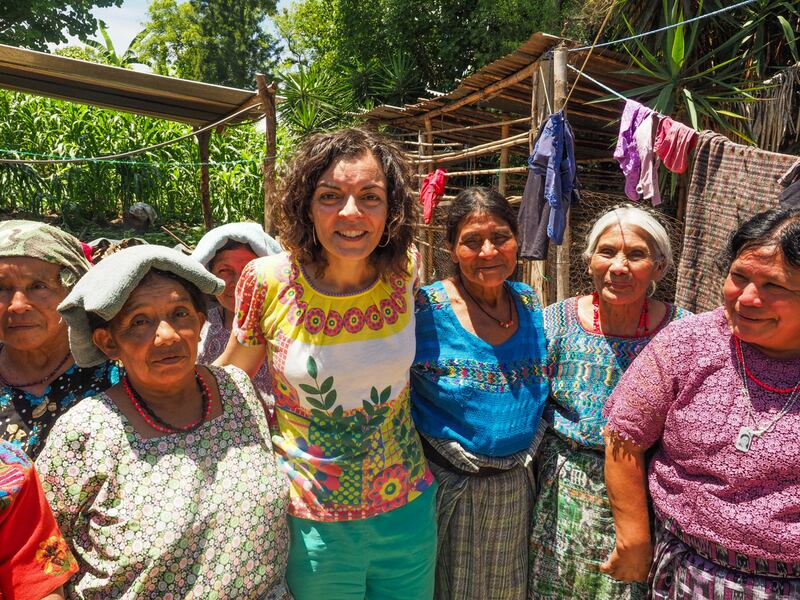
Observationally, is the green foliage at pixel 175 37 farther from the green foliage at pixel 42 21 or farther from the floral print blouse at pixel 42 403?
the floral print blouse at pixel 42 403

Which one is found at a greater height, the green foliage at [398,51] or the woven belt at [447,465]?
the green foliage at [398,51]

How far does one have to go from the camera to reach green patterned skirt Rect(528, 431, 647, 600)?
1.89 metres

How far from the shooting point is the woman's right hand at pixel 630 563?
5.69ft

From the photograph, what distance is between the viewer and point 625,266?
1965mm

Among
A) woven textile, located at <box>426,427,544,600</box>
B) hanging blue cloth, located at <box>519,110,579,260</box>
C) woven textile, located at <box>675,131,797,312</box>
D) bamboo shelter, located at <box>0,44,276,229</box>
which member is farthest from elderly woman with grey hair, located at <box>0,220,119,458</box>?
bamboo shelter, located at <box>0,44,276,229</box>

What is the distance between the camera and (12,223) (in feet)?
5.41

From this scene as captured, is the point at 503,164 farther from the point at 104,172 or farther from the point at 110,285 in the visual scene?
the point at 104,172

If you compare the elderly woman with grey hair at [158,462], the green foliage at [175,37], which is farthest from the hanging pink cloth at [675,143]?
the green foliage at [175,37]

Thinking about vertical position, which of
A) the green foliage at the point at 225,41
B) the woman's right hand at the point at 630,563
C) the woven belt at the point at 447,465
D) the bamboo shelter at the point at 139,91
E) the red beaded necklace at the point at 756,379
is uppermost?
the green foliage at the point at 225,41

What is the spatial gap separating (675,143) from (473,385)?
9.89ft

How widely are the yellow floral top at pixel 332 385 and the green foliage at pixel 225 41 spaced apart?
102 feet

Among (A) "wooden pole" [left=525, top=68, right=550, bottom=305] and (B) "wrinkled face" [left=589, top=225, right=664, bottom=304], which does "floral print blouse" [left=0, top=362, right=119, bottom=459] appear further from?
(A) "wooden pole" [left=525, top=68, right=550, bottom=305]

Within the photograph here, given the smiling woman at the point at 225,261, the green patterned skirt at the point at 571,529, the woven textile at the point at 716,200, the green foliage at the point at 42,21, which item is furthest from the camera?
the green foliage at the point at 42,21

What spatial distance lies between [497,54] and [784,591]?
1230cm
